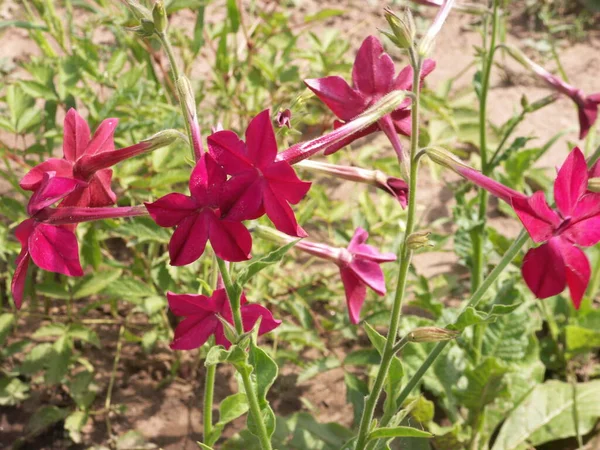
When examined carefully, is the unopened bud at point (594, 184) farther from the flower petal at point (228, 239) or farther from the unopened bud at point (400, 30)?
the flower petal at point (228, 239)

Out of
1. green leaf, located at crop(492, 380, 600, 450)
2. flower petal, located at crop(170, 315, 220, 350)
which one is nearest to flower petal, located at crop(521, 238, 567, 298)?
flower petal, located at crop(170, 315, 220, 350)

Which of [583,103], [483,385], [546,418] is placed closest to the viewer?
[583,103]

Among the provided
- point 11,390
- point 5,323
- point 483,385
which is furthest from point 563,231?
point 11,390

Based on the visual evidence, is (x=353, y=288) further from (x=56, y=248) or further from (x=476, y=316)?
(x=56, y=248)

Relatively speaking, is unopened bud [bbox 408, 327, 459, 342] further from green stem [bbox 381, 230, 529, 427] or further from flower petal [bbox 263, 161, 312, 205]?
flower petal [bbox 263, 161, 312, 205]

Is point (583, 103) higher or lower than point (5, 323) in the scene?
higher

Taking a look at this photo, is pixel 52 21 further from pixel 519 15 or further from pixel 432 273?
pixel 519 15
